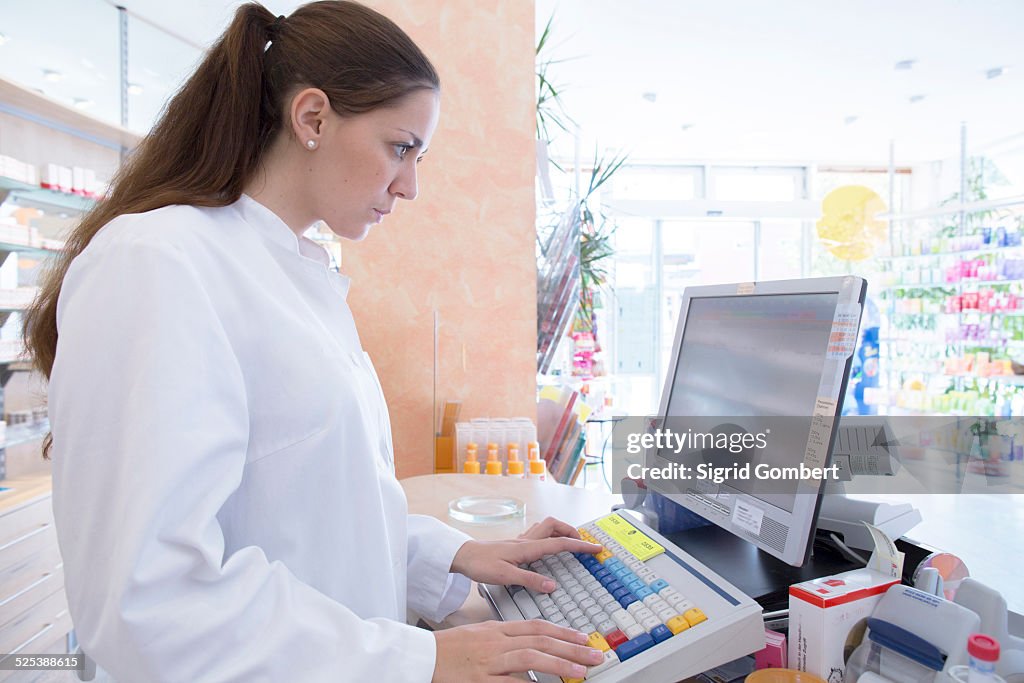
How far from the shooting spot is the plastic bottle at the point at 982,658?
2.06ft

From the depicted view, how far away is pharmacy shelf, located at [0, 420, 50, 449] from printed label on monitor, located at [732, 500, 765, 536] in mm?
3108

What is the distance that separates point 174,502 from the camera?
0.61 metres

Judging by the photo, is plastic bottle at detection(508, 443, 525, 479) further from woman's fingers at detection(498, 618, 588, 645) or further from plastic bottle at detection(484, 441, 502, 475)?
woman's fingers at detection(498, 618, 588, 645)

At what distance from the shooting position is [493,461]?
208cm

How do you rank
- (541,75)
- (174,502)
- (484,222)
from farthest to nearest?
(541,75) → (484,222) → (174,502)

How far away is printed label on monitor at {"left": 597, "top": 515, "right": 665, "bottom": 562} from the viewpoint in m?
0.92

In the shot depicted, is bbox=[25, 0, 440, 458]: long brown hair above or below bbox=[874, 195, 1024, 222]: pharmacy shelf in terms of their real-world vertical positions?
below

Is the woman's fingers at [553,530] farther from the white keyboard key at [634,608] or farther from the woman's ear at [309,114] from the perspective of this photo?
the woman's ear at [309,114]

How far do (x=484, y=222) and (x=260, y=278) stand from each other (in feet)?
5.63

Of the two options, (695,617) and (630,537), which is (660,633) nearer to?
(695,617)

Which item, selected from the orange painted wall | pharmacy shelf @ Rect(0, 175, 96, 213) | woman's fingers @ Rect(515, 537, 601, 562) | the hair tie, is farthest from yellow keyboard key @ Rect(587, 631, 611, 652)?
pharmacy shelf @ Rect(0, 175, 96, 213)

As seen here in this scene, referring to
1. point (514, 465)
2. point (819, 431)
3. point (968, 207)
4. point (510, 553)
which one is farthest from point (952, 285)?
point (510, 553)

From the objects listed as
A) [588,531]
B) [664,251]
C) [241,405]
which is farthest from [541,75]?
[664,251]

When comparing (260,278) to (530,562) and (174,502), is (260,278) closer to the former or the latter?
(174,502)
